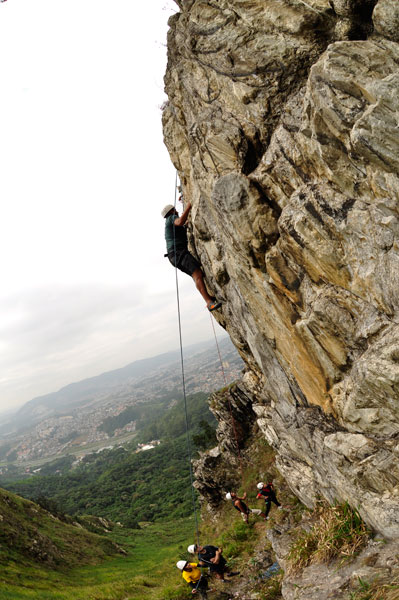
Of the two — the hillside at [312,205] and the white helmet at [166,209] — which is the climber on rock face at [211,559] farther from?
the white helmet at [166,209]

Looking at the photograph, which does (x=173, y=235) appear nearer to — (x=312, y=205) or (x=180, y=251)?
(x=180, y=251)

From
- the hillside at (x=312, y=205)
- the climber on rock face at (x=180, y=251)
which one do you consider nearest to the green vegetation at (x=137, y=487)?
the climber on rock face at (x=180, y=251)

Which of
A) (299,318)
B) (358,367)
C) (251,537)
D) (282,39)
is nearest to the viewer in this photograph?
(358,367)

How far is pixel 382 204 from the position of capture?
594 cm

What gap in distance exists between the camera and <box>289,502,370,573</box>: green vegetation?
24.1ft

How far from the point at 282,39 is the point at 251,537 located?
19031 mm

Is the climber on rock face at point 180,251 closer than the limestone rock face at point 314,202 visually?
No

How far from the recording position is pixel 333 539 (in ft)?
25.4

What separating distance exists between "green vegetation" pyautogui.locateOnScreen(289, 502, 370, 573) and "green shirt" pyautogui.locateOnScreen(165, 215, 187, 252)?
9.08 metres

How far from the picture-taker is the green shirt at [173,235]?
37.6ft

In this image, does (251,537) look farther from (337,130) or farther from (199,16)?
(199,16)

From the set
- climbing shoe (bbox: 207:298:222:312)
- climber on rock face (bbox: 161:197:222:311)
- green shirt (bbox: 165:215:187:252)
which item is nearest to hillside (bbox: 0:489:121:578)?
climbing shoe (bbox: 207:298:222:312)

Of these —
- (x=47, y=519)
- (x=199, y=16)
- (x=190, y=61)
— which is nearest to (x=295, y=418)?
(x=190, y=61)

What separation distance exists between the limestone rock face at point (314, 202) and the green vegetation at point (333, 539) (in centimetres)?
38
